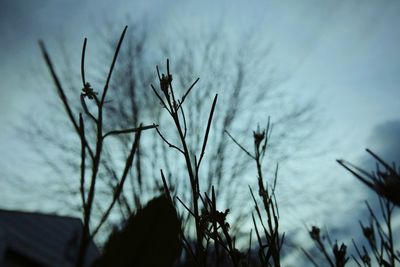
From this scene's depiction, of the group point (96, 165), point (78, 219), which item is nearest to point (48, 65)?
point (96, 165)

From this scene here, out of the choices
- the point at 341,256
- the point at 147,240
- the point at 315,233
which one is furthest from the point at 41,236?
the point at 147,240

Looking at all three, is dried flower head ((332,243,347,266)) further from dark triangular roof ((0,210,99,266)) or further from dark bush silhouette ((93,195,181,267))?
dark triangular roof ((0,210,99,266))

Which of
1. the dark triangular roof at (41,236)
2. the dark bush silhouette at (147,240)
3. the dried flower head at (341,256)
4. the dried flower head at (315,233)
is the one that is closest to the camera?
the dark bush silhouette at (147,240)

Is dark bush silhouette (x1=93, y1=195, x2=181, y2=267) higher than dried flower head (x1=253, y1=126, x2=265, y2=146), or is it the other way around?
dried flower head (x1=253, y1=126, x2=265, y2=146)

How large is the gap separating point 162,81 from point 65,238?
1271cm

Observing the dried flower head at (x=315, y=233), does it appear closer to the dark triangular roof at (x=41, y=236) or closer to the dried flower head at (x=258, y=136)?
the dried flower head at (x=258, y=136)

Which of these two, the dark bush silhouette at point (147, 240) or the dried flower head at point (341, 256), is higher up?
the dried flower head at point (341, 256)

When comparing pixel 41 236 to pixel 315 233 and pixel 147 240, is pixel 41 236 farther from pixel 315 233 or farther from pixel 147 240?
pixel 147 240

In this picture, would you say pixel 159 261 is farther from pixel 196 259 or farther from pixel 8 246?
pixel 8 246

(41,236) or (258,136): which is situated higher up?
(41,236)

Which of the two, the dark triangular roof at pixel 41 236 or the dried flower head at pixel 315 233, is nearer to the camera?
the dried flower head at pixel 315 233

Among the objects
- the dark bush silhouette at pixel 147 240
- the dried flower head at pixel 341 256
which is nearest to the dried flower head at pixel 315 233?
the dried flower head at pixel 341 256

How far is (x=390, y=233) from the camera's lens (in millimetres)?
1267

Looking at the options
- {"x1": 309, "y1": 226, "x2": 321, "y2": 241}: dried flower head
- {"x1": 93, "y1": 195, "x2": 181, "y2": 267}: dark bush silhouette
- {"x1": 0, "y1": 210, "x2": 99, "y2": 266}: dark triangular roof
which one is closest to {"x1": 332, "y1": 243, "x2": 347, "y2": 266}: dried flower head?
{"x1": 309, "y1": 226, "x2": 321, "y2": 241}: dried flower head
